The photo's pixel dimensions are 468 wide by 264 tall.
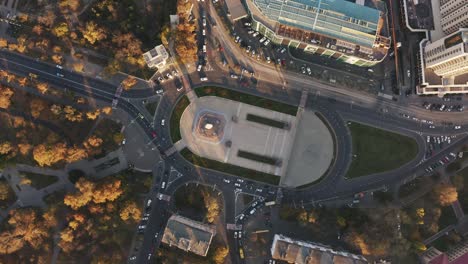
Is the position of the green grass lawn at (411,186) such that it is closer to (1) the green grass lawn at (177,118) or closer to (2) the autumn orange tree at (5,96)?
(1) the green grass lawn at (177,118)

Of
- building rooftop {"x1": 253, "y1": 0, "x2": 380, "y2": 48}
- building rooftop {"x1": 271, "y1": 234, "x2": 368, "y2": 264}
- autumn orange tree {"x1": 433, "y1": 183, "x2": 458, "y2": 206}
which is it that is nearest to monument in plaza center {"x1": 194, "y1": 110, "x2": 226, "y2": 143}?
building rooftop {"x1": 253, "y1": 0, "x2": 380, "y2": 48}

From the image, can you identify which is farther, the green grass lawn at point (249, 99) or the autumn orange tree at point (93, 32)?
A: the green grass lawn at point (249, 99)

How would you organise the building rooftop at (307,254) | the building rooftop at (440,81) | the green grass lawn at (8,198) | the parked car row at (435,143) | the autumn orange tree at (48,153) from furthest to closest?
the parked car row at (435,143)
the building rooftop at (440,81)
the green grass lawn at (8,198)
the building rooftop at (307,254)
the autumn orange tree at (48,153)

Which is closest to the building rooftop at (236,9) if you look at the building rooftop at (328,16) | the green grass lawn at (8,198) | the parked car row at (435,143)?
the building rooftop at (328,16)

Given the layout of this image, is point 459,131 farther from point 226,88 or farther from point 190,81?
point 190,81

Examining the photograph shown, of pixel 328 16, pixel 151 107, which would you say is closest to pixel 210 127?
pixel 151 107

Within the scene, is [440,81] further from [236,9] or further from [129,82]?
[129,82]

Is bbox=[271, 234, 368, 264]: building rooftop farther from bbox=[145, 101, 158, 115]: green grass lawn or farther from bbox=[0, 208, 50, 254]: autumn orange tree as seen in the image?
bbox=[0, 208, 50, 254]: autumn orange tree
